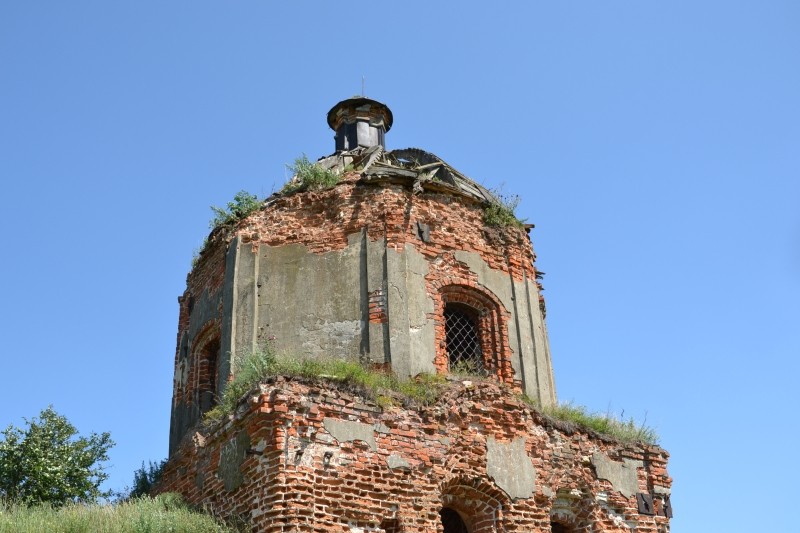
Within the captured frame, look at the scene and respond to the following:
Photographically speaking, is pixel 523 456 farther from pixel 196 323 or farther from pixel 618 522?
pixel 196 323

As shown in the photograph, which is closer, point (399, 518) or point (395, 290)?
point (399, 518)

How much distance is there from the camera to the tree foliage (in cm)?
1400

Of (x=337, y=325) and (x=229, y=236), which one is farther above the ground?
(x=229, y=236)

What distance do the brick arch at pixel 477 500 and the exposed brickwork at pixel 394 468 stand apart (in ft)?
0.04

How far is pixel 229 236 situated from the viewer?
12.7 metres

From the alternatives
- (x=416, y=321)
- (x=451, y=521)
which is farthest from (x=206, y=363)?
(x=451, y=521)

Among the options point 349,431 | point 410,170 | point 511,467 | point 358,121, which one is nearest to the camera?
point 349,431

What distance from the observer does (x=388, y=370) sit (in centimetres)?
1095

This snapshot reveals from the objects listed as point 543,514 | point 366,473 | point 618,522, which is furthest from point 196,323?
point 618,522

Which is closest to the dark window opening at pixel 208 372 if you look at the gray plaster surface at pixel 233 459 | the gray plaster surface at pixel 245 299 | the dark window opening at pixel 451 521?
the gray plaster surface at pixel 245 299

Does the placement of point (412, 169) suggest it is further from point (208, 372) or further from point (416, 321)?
point (208, 372)

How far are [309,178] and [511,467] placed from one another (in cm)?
518

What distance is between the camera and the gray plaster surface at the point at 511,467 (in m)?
10.4

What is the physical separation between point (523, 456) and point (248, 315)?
418 cm
